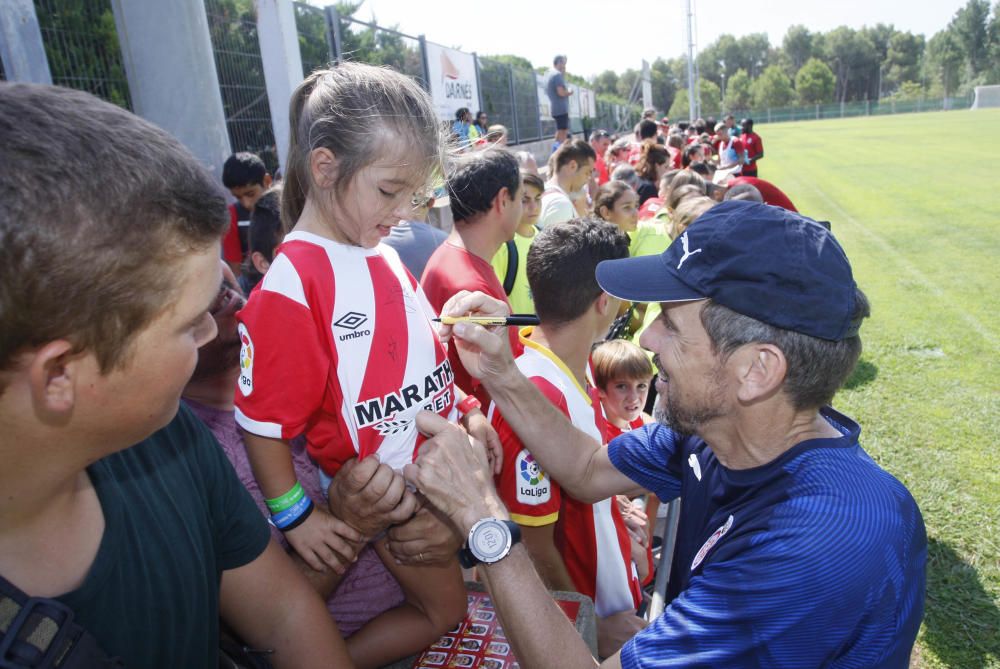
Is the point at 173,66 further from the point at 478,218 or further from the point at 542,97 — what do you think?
the point at 542,97

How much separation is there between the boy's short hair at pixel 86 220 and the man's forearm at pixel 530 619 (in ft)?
3.62

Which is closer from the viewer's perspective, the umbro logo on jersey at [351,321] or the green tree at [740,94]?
the umbro logo on jersey at [351,321]

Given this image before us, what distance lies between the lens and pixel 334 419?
1.99 metres

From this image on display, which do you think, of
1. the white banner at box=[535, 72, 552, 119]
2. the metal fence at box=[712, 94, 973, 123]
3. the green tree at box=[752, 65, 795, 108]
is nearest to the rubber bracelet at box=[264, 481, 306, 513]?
the white banner at box=[535, 72, 552, 119]

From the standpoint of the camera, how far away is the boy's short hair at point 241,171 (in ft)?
17.3

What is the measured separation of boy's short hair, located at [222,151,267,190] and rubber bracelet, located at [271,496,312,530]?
13.7 feet

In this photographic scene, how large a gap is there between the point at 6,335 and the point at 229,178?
4.86 m

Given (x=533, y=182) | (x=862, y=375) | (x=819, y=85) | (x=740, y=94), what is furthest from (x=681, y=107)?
(x=533, y=182)

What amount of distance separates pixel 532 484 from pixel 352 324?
955mm

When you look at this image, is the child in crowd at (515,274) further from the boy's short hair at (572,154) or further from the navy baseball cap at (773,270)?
the boy's short hair at (572,154)

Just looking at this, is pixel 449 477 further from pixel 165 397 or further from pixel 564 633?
pixel 165 397

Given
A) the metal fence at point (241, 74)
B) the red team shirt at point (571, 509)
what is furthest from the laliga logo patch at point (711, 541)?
the metal fence at point (241, 74)

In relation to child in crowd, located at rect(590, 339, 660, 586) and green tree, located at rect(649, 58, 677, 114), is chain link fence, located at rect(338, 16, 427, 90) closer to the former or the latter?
child in crowd, located at rect(590, 339, 660, 586)

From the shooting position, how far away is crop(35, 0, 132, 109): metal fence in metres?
4.90
